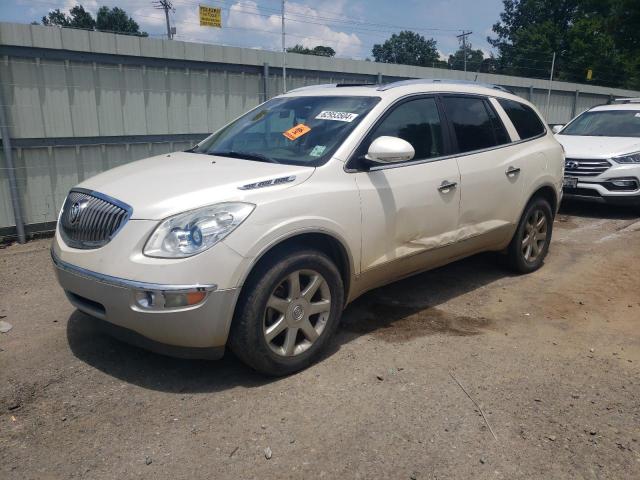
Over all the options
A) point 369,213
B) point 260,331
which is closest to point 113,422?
point 260,331

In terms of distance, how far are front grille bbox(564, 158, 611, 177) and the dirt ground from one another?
4.03m

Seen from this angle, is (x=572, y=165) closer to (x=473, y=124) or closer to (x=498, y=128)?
Result: (x=498, y=128)

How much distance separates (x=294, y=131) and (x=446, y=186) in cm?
126

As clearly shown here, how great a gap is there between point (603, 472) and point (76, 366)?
10.2 ft

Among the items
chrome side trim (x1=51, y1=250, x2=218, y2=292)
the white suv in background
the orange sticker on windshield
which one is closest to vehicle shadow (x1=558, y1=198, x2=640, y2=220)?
the white suv in background

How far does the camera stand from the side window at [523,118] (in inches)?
210

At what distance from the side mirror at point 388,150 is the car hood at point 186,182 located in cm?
44

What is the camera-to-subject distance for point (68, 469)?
8.60 feet

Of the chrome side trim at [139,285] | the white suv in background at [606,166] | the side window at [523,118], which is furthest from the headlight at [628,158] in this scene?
the chrome side trim at [139,285]

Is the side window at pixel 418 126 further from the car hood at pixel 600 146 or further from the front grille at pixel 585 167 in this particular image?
the car hood at pixel 600 146

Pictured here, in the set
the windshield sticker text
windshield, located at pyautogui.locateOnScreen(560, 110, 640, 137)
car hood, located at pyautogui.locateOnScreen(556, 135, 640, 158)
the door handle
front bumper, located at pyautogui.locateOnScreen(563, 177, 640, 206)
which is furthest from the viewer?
windshield, located at pyautogui.locateOnScreen(560, 110, 640, 137)

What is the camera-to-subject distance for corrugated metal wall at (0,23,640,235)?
652 cm

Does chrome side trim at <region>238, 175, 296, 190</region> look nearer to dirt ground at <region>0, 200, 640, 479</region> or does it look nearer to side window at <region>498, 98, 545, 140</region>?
dirt ground at <region>0, 200, 640, 479</region>

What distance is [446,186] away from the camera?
14.2 feet
